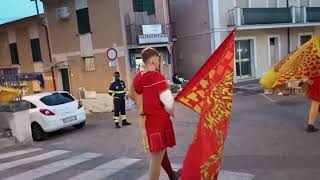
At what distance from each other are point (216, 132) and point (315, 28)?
25.8m

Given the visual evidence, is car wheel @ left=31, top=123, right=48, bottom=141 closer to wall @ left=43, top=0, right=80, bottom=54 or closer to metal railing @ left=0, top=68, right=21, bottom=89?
metal railing @ left=0, top=68, right=21, bottom=89

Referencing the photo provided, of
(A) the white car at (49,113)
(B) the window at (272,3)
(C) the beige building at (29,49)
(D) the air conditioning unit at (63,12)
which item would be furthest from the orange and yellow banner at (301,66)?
(C) the beige building at (29,49)

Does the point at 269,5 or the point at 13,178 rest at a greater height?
the point at 269,5

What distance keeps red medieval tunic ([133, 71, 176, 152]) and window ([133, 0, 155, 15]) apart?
1583 cm

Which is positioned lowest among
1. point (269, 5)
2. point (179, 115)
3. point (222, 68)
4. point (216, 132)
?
point (179, 115)

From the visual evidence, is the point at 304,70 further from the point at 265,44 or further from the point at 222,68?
the point at 265,44

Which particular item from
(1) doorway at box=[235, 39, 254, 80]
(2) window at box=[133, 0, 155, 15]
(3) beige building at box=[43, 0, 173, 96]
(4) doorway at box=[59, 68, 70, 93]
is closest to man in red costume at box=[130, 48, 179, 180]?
(3) beige building at box=[43, 0, 173, 96]

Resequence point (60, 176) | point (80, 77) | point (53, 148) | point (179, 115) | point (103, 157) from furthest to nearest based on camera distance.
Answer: point (80, 77) → point (179, 115) → point (53, 148) → point (103, 157) → point (60, 176)

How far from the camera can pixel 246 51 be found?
24.2m

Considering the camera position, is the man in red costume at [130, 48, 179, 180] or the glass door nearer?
the man in red costume at [130, 48, 179, 180]

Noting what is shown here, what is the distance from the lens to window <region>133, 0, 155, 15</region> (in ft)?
65.8

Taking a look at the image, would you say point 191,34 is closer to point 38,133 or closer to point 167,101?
point 38,133

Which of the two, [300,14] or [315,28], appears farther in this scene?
[315,28]

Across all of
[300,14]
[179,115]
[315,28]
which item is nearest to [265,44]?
[300,14]
